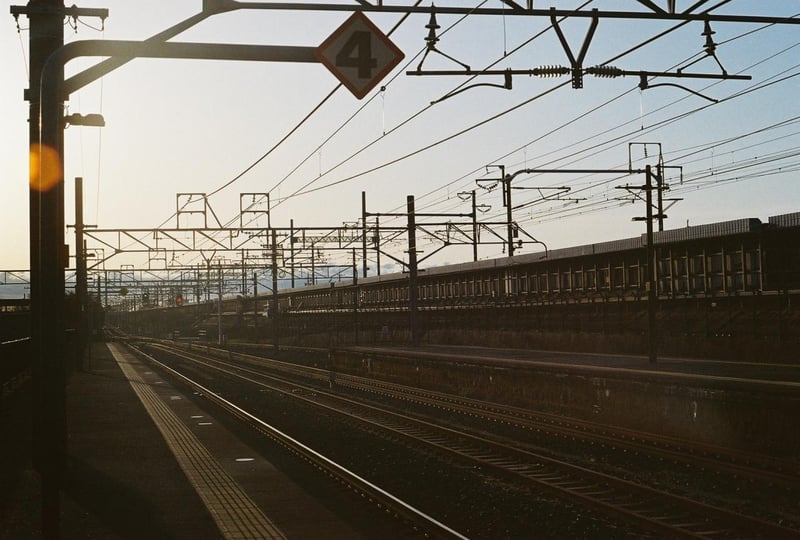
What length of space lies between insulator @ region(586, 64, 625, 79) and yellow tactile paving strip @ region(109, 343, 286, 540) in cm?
837

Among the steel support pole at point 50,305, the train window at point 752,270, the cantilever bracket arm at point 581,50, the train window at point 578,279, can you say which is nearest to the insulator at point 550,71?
the cantilever bracket arm at point 581,50

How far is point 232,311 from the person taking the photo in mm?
112938

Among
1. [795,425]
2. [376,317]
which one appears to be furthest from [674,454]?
[376,317]

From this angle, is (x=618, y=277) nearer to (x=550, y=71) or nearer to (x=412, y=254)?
(x=412, y=254)

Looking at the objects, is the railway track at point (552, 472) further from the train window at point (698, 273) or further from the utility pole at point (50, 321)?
the train window at point (698, 273)

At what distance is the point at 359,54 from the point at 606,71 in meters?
6.64

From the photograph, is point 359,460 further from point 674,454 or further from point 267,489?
point 674,454

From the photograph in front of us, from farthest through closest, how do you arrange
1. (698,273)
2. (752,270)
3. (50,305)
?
(698,273), (752,270), (50,305)

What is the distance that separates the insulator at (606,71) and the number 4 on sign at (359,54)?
236 inches

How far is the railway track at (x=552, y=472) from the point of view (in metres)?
10.3

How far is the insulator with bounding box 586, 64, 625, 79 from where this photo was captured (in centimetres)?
1491

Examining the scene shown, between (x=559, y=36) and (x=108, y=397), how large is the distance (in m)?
20.7

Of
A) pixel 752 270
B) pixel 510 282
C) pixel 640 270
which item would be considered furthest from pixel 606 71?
pixel 510 282

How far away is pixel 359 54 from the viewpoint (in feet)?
32.1
